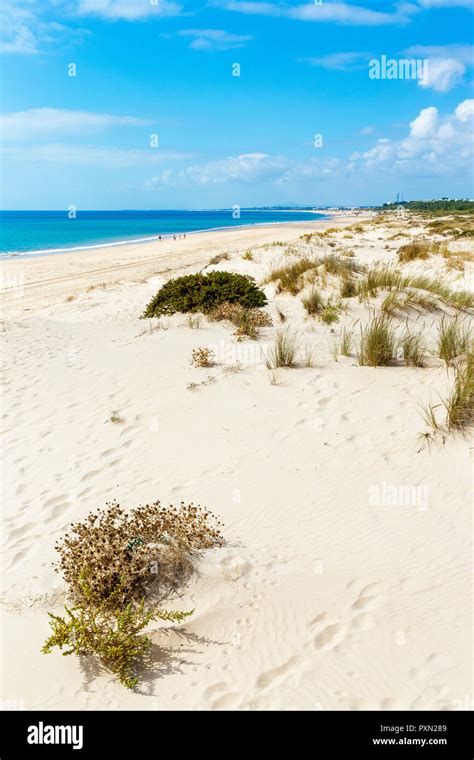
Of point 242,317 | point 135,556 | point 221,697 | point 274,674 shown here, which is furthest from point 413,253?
point 221,697

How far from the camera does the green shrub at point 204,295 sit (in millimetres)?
12266

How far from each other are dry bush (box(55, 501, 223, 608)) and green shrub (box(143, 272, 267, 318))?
8154 mm

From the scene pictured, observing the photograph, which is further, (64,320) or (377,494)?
(64,320)

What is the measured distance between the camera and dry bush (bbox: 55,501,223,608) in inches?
139

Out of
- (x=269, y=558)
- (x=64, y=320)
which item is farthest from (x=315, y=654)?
(x=64, y=320)

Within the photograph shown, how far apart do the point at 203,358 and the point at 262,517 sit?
414 centimetres

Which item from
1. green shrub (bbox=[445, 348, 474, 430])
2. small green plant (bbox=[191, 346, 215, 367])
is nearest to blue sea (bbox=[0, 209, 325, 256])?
small green plant (bbox=[191, 346, 215, 367])

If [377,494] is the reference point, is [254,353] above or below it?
above

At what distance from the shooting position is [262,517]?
4527mm

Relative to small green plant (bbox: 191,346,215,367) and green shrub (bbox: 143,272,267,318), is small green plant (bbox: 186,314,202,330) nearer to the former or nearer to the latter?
green shrub (bbox: 143,272,267,318)

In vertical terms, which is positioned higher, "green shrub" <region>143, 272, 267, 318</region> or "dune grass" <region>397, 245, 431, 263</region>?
"dune grass" <region>397, 245, 431, 263</region>
